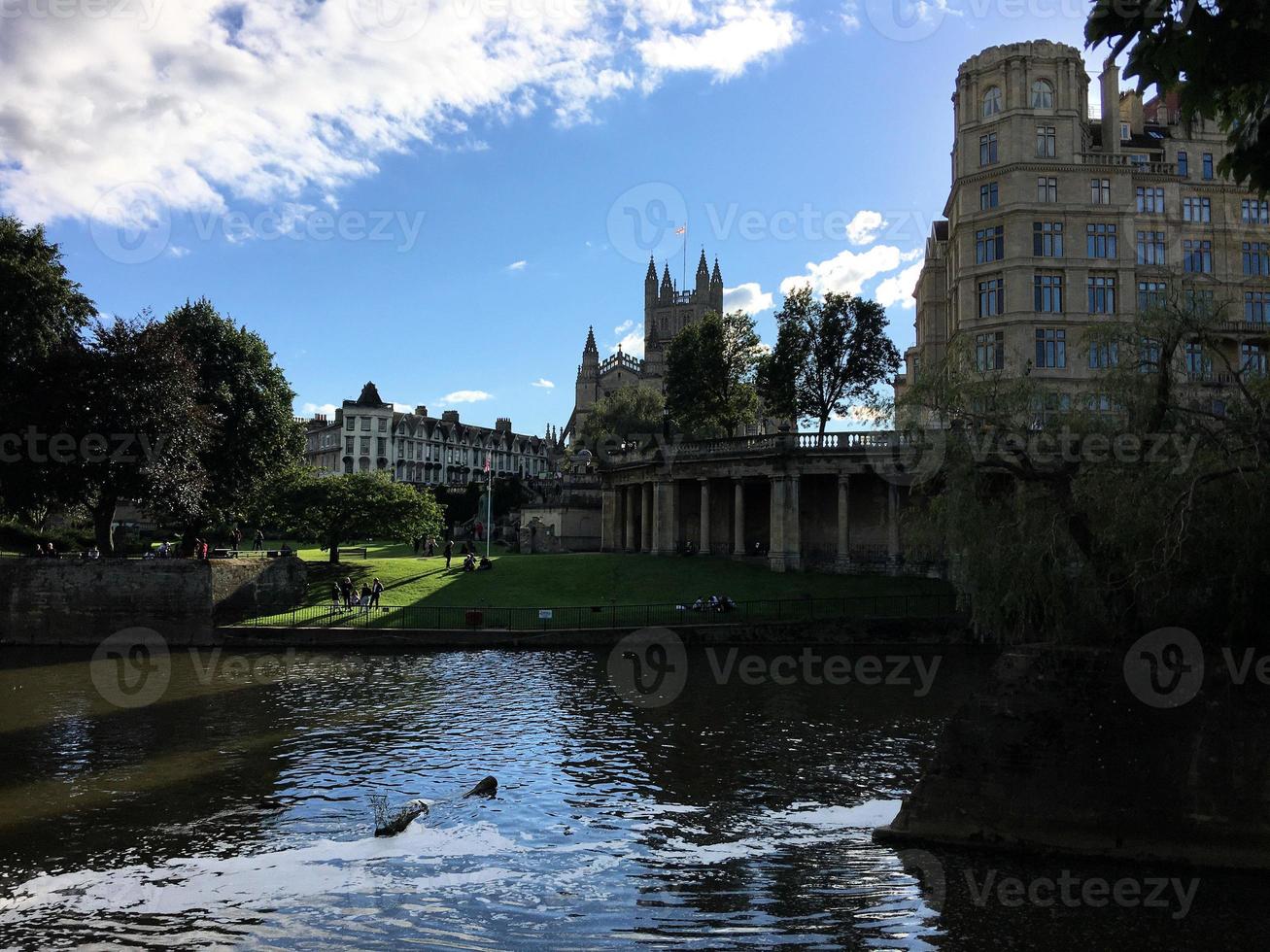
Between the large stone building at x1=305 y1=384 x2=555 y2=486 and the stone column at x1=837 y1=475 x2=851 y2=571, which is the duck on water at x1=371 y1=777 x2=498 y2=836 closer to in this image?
the stone column at x1=837 y1=475 x2=851 y2=571

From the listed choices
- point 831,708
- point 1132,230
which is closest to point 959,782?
point 831,708

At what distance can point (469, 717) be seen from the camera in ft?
88.8

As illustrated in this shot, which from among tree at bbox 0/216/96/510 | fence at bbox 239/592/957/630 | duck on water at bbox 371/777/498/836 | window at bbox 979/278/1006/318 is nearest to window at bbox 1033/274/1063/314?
window at bbox 979/278/1006/318

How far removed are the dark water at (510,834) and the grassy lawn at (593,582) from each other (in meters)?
18.0

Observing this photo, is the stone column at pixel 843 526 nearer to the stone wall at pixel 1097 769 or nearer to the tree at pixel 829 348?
the tree at pixel 829 348

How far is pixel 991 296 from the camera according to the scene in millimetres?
53250

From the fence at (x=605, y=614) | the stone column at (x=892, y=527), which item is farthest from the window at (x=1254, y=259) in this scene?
the fence at (x=605, y=614)

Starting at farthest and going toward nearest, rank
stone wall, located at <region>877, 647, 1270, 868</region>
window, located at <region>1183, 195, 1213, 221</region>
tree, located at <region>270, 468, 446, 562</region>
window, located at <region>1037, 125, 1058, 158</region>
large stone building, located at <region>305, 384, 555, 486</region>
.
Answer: large stone building, located at <region>305, 384, 555, 486</region> < tree, located at <region>270, 468, 446, 562</region> < window, located at <region>1183, 195, 1213, 221</region> < window, located at <region>1037, 125, 1058, 158</region> < stone wall, located at <region>877, 647, 1270, 868</region>

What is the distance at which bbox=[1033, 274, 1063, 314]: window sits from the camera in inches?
2044

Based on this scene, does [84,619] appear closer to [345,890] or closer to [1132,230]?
[345,890]

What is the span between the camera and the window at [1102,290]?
52.2m

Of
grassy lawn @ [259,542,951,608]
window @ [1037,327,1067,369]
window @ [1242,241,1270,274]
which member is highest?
window @ [1242,241,1270,274]

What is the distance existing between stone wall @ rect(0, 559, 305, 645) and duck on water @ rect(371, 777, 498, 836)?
27.9 m

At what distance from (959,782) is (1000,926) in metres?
3.28
